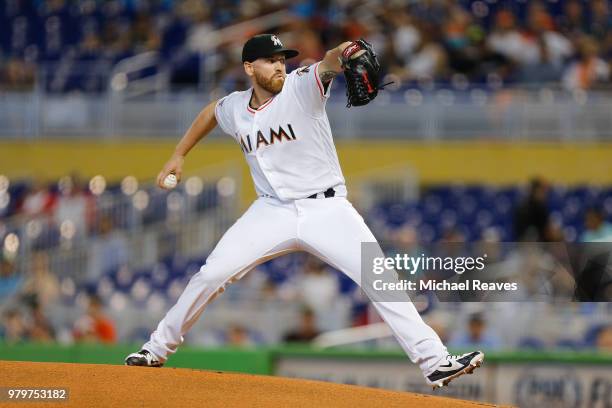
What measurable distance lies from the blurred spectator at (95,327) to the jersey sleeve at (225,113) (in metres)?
4.97

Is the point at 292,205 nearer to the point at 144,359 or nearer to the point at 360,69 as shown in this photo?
the point at 360,69

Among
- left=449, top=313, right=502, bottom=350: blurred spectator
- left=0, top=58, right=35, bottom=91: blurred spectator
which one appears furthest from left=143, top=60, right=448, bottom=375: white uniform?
left=0, top=58, right=35, bottom=91: blurred spectator

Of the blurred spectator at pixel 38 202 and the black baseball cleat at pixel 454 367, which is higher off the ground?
the blurred spectator at pixel 38 202

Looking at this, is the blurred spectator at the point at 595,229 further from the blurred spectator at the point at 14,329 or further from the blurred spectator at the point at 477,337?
the blurred spectator at the point at 14,329

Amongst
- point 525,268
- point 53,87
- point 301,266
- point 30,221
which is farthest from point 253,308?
point 53,87

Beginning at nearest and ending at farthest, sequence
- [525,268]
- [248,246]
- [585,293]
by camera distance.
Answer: [248,246]
[585,293]
[525,268]

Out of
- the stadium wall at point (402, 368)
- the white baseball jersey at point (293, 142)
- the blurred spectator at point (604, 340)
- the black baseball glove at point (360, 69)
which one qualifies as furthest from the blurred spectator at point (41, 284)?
the black baseball glove at point (360, 69)

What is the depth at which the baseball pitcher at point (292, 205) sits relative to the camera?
6070 millimetres

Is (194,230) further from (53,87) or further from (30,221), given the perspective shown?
(53,87)

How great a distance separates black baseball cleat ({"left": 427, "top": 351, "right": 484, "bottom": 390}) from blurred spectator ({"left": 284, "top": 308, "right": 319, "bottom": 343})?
16.2 ft

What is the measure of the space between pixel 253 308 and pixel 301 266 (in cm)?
138

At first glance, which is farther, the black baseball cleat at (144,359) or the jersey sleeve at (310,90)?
the black baseball cleat at (144,359)

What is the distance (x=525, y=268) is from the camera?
10.7 metres

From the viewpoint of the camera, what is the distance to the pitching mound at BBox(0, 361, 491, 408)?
605 cm
